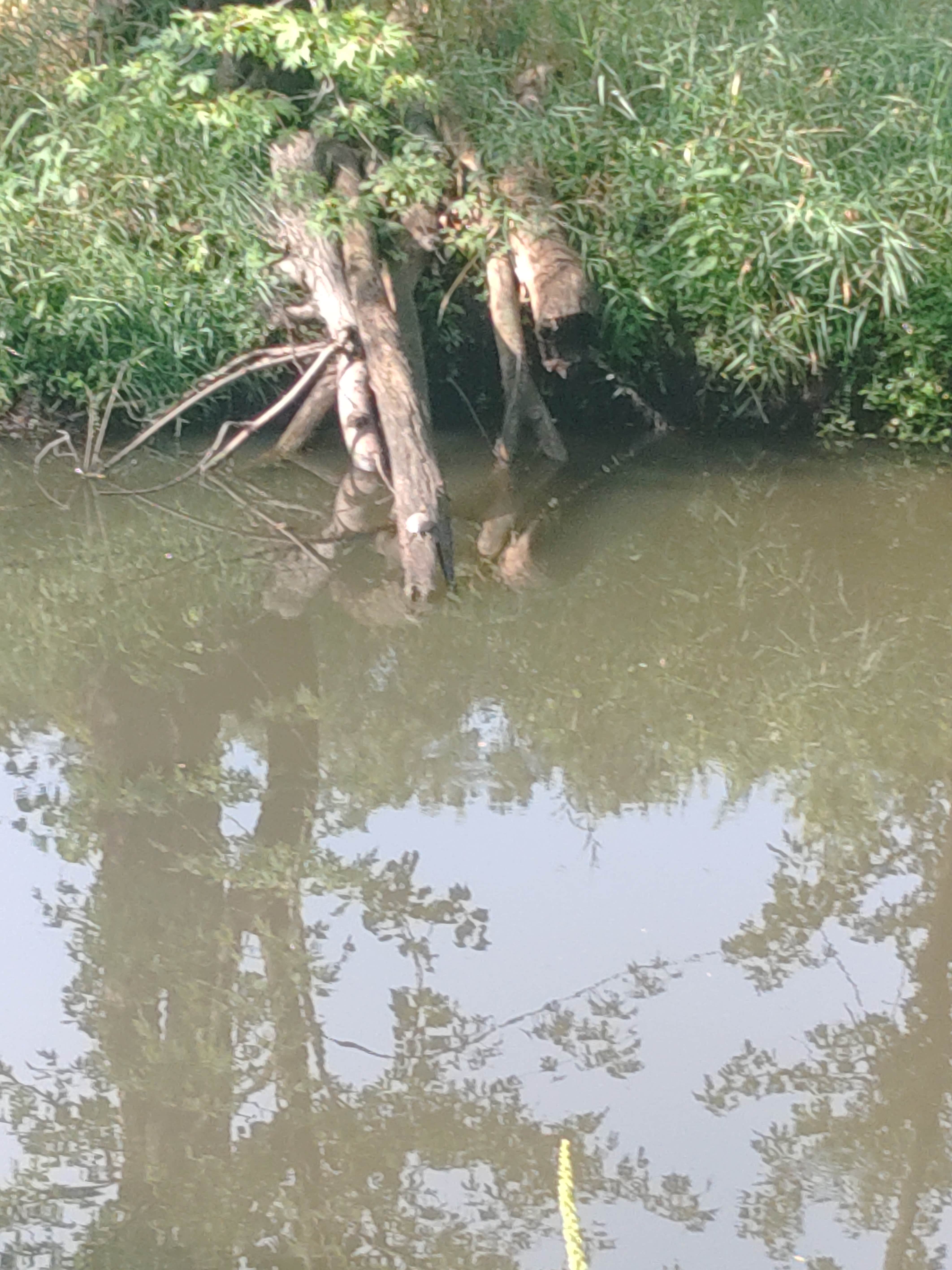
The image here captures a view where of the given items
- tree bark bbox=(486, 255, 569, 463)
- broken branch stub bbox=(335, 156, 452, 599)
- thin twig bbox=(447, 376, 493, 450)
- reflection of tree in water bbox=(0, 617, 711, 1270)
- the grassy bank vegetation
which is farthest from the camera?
A: thin twig bbox=(447, 376, 493, 450)

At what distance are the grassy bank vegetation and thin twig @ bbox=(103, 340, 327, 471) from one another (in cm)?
24

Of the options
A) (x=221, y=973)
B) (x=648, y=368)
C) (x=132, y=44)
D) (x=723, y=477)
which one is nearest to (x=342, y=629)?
(x=221, y=973)

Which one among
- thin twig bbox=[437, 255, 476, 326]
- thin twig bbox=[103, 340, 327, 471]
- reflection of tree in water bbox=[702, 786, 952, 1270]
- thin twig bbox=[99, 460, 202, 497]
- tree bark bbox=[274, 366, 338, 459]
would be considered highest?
thin twig bbox=[437, 255, 476, 326]

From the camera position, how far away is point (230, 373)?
5883 millimetres

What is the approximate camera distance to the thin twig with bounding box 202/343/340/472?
18.2 feet

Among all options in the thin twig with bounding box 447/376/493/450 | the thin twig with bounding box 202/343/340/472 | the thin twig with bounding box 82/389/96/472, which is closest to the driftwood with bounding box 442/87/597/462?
the thin twig with bounding box 447/376/493/450

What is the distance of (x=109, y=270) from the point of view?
5.91m

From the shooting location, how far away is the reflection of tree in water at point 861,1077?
2248mm

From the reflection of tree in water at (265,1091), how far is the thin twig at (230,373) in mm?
2533

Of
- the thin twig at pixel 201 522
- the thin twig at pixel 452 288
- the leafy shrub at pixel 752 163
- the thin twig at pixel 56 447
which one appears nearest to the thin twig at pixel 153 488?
the thin twig at pixel 201 522

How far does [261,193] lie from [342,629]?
7.84ft

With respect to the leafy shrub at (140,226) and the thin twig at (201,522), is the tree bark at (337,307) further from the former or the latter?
the thin twig at (201,522)

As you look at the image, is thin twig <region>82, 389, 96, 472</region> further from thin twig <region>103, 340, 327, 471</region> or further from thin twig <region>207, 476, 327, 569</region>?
thin twig <region>207, 476, 327, 569</region>

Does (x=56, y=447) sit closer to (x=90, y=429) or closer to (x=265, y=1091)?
(x=90, y=429)
